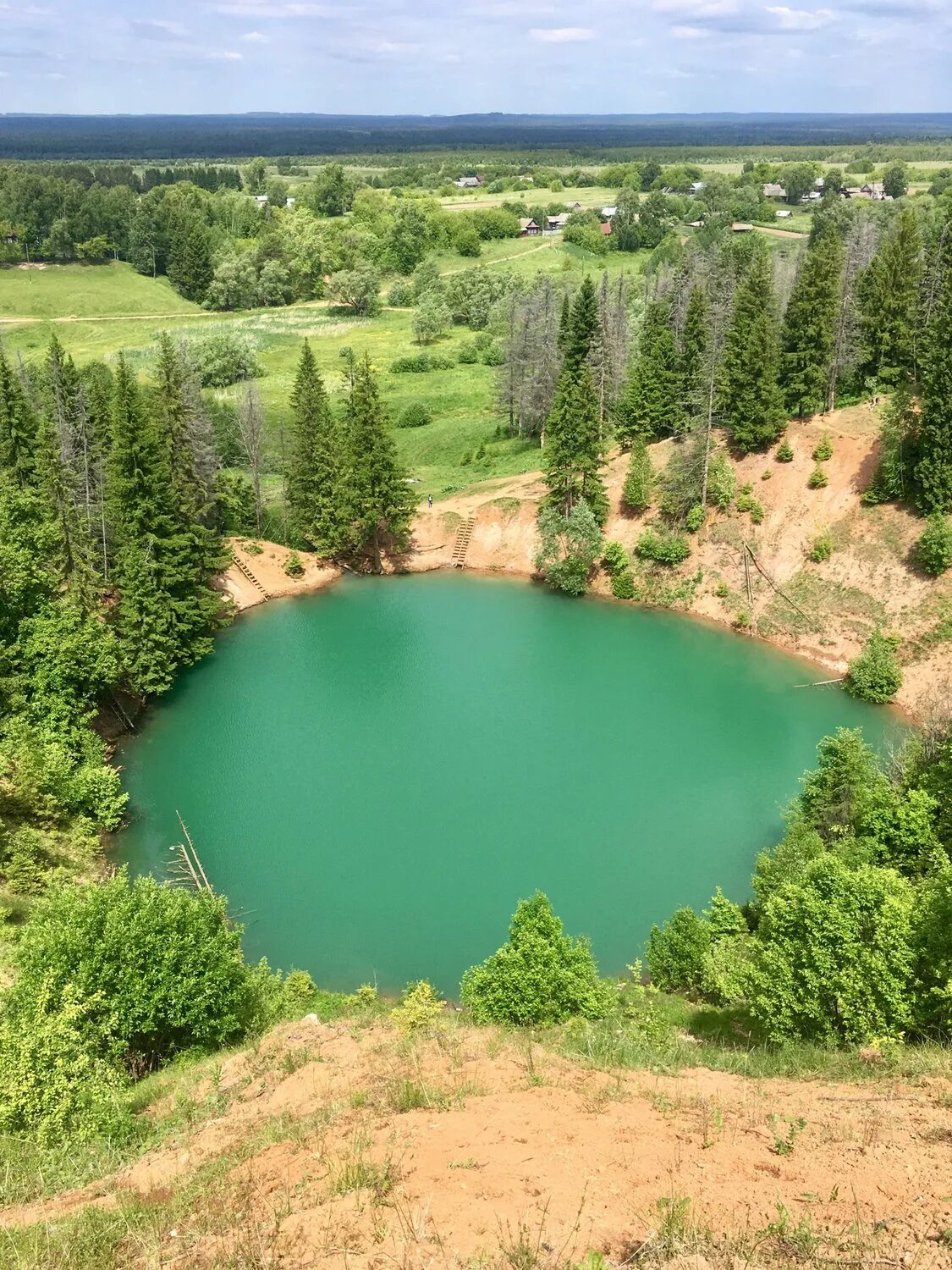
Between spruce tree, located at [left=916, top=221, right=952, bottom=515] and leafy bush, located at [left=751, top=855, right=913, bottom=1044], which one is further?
spruce tree, located at [left=916, top=221, right=952, bottom=515]

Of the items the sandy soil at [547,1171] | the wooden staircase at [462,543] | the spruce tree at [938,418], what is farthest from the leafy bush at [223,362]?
the sandy soil at [547,1171]

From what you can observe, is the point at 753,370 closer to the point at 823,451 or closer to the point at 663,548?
the point at 823,451

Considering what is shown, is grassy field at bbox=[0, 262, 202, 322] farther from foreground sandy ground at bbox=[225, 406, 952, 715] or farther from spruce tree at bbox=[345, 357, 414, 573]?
foreground sandy ground at bbox=[225, 406, 952, 715]

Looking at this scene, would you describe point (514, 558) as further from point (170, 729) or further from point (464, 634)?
point (170, 729)

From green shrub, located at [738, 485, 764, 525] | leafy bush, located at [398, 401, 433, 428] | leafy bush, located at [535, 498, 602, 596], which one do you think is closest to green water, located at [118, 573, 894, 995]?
leafy bush, located at [535, 498, 602, 596]

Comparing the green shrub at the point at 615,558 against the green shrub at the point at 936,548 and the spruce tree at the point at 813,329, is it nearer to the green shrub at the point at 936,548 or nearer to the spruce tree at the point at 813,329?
the spruce tree at the point at 813,329

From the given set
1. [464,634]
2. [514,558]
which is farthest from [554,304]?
[464,634]

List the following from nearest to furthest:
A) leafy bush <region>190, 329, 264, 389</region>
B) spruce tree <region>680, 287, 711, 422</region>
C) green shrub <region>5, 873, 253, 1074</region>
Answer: green shrub <region>5, 873, 253, 1074</region>, spruce tree <region>680, 287, 711, 422</region>, leafy bush <region>190, 329, 264, 389</region>

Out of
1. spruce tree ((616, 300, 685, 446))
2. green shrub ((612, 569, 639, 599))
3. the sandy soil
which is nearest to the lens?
the sandy soil
